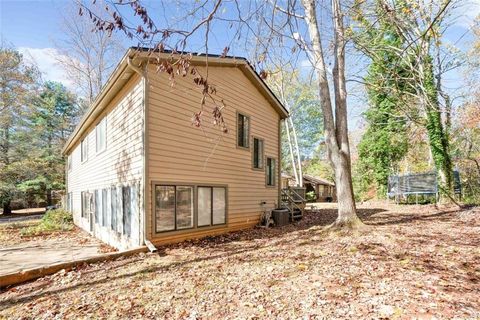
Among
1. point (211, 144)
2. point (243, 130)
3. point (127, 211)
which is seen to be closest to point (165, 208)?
point (127, 211)

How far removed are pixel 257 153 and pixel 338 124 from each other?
3932 millimetres

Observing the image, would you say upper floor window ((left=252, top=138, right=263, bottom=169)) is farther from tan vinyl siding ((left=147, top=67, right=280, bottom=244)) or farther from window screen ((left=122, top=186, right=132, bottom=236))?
window screen ((left=122, top=186, right=132, bottom=236))

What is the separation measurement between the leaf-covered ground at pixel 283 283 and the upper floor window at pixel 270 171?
498 centimetres

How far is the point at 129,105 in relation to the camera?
8586mm

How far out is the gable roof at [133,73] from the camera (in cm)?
738

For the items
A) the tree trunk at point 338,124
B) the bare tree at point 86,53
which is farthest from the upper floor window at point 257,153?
the bare tree at point 86,53

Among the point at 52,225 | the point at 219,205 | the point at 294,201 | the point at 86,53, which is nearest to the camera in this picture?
the point at 219,205

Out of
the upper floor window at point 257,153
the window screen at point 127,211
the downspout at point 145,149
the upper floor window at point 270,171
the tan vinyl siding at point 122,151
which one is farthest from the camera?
the upper floor window at point 270,171

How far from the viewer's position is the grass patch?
12.7 m

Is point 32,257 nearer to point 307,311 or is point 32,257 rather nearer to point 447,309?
point 307,311

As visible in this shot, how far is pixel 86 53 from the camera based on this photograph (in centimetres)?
2011

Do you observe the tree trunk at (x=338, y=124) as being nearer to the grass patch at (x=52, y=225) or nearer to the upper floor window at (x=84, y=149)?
the upper floor window at (x=84, y=149)

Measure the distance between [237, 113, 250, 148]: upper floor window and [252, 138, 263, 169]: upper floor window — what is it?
24.5 inches

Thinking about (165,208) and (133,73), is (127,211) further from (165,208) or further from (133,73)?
(133,73)
